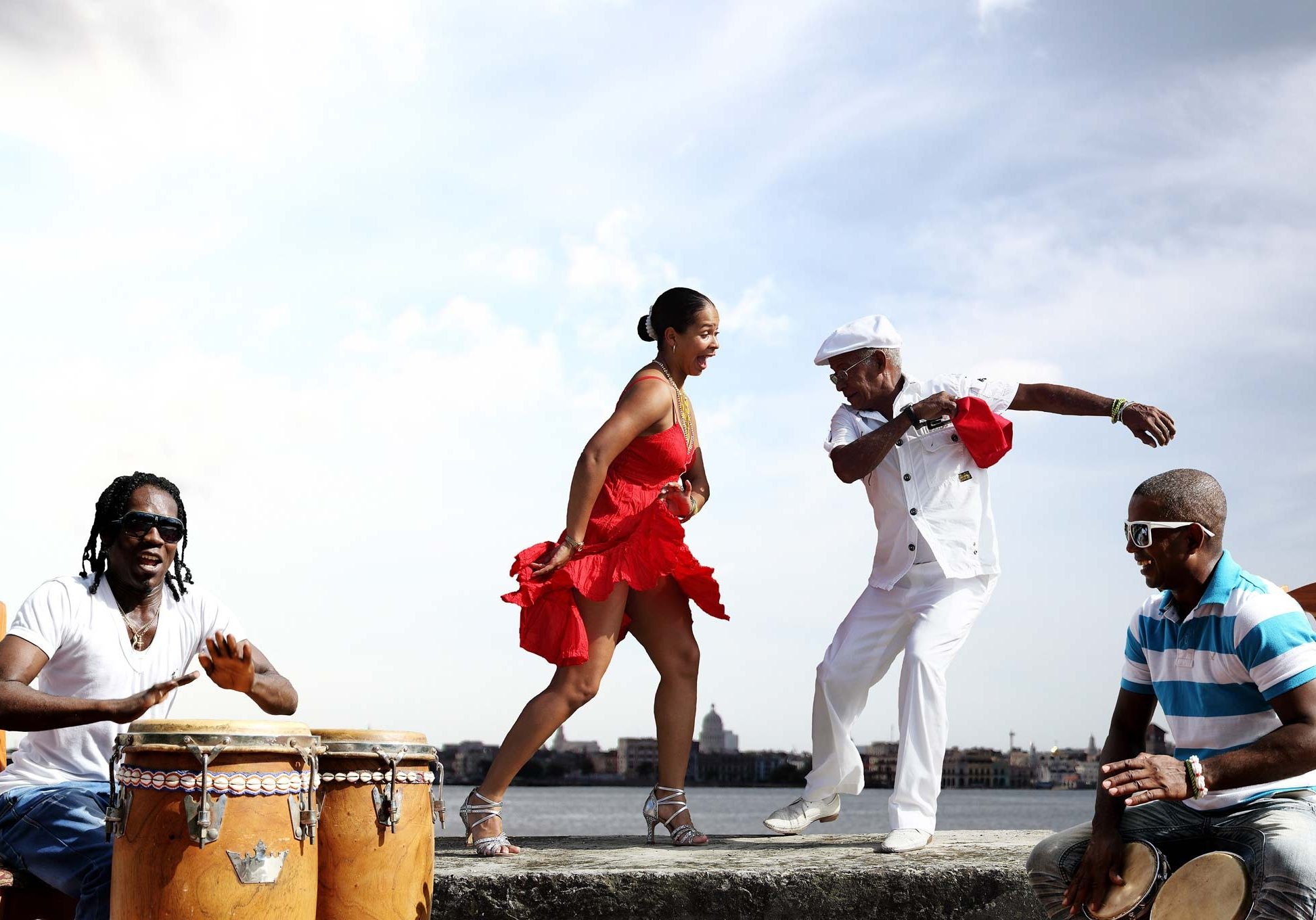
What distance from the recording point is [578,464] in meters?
6.34

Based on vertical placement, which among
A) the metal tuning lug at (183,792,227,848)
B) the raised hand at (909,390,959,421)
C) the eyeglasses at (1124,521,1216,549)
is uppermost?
the raised hand at (909,390,959,421)

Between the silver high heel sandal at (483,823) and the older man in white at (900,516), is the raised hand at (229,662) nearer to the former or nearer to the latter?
the silver high heel sandal at (483,823)

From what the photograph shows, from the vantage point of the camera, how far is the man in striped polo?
4172mm

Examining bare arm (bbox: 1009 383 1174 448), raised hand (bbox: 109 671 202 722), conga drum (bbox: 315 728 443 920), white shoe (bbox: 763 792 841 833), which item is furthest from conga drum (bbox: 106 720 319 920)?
bare arm (bbox: 1009 383 1174 448)

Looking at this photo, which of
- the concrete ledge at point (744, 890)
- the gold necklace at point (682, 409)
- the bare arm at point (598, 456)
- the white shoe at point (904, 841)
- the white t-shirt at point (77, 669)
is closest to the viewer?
the white t-shirt at point (77, 669)

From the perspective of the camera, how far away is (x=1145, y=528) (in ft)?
14.9

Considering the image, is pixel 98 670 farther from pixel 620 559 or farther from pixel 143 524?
pixel 620 559

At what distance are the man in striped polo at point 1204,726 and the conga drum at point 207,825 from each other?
8.59 feet

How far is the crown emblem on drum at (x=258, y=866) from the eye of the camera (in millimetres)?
4488

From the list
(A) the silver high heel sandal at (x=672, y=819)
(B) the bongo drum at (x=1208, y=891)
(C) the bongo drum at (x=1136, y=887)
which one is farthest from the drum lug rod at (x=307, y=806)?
(B) the bongo drum at (x=1208, y=891)

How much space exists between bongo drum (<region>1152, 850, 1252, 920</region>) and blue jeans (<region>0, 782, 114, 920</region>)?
12.1ft

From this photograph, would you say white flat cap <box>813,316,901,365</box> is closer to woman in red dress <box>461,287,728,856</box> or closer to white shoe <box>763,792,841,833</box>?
woman in red dress <box>461,287,728,856</box>

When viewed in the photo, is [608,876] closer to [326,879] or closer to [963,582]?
[326,879]

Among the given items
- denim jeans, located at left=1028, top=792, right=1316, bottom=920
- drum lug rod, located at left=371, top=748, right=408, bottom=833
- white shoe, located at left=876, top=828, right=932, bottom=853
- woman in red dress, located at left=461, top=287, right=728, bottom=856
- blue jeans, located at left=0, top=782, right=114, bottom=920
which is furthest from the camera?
woman in red dress, located at left=461, top=287, right=728, bottom=856
